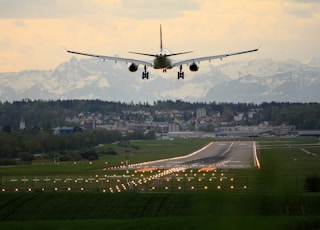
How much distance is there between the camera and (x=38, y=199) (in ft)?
210

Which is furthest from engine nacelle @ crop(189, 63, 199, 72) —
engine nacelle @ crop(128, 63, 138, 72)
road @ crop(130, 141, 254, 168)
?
road @ crop(130, 141, 254, 168)

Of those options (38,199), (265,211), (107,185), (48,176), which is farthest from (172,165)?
(265,211)

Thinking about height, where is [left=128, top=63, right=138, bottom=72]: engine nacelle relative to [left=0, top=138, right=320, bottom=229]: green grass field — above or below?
above

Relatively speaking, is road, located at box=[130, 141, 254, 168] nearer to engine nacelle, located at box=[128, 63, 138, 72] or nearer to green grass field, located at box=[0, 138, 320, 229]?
green grass field, located at box=[0, 138, 320, 229]

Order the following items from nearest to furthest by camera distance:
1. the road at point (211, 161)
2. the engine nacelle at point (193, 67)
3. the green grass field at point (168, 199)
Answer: the green grass field at point (168, 199) → the engine nacelle at point (193, 67) → the road at point (211, 161)

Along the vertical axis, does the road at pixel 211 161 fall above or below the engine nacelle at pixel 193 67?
below

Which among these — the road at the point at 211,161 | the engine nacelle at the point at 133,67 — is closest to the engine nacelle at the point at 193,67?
the engine nacelle at the point at 133,67

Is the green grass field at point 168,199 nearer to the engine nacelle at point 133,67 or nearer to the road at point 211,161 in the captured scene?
the road at point 211,161

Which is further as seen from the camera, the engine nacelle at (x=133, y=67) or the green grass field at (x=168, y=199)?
the engine nacelle at (x=133, y=67)

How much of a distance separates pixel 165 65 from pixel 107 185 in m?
12.1

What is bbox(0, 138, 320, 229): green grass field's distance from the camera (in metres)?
18.2

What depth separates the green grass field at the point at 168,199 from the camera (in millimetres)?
18156

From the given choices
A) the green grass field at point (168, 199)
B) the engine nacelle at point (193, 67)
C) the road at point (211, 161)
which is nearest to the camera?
the green grass field at point (168, 199)

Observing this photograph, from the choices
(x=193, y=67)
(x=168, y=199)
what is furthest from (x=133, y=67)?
(x=168, y=199)
